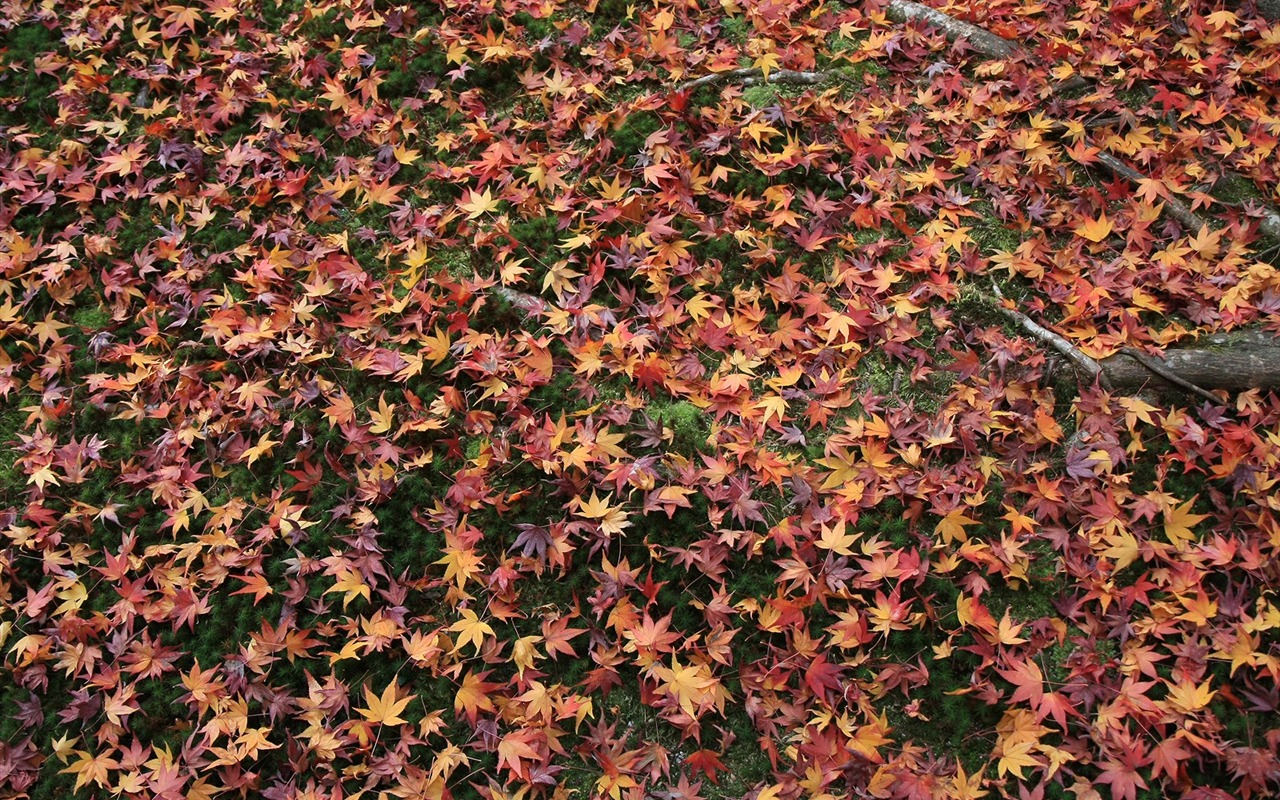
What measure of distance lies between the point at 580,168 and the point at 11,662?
2.92m

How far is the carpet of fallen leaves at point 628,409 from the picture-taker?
8.71ft

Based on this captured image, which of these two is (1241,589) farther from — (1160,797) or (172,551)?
(172,551)

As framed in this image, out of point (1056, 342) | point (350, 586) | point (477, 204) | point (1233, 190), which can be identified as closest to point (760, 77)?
point (477, 204)

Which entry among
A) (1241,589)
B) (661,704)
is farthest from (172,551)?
(1241,589)

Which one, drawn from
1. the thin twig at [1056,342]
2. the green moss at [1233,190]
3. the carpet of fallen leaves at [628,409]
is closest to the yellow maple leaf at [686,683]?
the carpet of fallen leaves at [628,409]

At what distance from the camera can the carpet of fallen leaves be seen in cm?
265

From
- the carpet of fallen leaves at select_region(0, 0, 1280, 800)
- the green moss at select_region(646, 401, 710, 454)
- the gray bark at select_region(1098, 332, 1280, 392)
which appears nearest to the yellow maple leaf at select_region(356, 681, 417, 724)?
the carpet of fallen leaves at select_region(0, 0, 1280, 800)

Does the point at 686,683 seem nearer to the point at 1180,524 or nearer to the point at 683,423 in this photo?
the point at 683,423

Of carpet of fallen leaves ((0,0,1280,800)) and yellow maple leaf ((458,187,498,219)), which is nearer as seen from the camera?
carpet of fallen leaves ((0,0,1280,800))

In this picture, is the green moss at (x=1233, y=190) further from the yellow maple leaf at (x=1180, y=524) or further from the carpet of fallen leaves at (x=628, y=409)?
the yellow maple leaf at (x=1180, y=524)

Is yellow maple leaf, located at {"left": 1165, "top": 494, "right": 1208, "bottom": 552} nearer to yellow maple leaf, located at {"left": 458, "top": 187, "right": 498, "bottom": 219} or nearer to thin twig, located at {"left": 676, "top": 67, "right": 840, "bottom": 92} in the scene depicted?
thin twig, located at {"left": 676, "top": 67, "right": 840, "bottom": 92}

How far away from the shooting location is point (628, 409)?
3.14 metres

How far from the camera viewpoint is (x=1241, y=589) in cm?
263

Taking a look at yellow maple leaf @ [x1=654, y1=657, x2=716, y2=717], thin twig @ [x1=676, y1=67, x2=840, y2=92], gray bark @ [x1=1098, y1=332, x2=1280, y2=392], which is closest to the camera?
yellow maple leaf @ [x1=654, y1=657, x2=716, y2=717]
